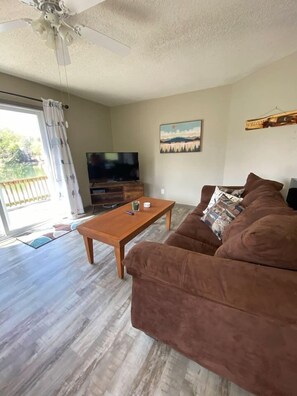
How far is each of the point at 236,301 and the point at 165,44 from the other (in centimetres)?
231

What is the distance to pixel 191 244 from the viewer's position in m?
1.48

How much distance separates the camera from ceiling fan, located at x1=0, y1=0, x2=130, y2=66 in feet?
3.54

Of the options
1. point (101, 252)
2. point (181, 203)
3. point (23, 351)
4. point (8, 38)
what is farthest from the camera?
point (181, 203)

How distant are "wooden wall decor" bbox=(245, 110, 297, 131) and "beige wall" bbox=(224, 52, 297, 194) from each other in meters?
0.06

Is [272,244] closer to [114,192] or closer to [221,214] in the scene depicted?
[221,214]

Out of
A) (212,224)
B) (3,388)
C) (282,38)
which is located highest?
(282,38)

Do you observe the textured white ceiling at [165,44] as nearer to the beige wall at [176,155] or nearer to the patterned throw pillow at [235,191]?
the beige wall at [176,155]

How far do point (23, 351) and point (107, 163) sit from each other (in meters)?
2.98

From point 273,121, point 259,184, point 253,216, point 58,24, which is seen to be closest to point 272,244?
point 253,216

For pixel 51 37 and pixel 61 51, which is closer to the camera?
pixel 51 37

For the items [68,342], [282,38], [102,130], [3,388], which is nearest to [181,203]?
[102,130]

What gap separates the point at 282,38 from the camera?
173 centimetres

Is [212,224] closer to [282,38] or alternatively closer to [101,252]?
[101,252]

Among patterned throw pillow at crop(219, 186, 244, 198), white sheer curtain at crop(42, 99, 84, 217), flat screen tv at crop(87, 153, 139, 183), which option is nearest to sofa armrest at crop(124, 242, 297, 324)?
patterned throw pillow at crop(219, 186, 244, 198)
